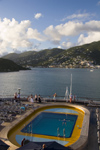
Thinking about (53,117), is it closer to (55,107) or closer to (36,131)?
(55,107)

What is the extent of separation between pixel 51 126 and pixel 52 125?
1.00 ft

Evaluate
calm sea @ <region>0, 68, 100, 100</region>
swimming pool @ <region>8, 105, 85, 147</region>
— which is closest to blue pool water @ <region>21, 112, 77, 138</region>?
swimming pool @ <region>8, 105, 85, 147</region>

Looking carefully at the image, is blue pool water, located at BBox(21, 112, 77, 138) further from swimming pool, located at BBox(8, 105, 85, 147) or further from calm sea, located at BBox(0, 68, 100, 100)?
calm sea, located at BBox(0, 68, 100, 100)

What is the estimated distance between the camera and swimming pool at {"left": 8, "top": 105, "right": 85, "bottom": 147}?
13203 millimetres

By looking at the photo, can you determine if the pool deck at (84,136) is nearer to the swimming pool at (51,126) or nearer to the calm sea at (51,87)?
the swimming pool at (51,126)

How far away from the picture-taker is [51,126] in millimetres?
16453

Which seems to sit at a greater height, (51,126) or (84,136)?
(84,136)

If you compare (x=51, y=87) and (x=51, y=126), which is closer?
(x=51, y=126)

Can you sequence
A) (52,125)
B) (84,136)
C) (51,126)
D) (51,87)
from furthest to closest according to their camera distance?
1. (51,87)
2. (52,125)
3. (51,126)
4. (84,136)

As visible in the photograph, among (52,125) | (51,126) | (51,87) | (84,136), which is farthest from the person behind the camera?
(51,87)

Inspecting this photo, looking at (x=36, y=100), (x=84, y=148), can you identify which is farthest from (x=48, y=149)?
(x=36, y=100)

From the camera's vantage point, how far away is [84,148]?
10.6m

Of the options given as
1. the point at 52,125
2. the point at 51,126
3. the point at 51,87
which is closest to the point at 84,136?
the point at 51,126

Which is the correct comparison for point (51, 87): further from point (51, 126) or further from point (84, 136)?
point (84, 136)
